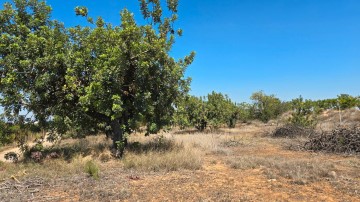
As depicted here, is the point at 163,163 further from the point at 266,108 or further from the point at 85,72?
the point at 266,108

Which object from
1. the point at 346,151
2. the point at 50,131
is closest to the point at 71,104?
the point at 50,131

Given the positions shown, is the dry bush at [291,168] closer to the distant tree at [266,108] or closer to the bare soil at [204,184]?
the bare soil at [204,184]

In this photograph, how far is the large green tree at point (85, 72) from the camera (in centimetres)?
1022

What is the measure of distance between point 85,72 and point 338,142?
10.9 meters

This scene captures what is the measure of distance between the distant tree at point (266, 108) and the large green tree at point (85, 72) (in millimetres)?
27582

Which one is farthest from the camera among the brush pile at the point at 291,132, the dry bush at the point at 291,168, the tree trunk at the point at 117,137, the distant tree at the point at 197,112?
the distant tree at the point at 197,112

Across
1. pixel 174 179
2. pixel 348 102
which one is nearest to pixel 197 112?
pixel 174 179

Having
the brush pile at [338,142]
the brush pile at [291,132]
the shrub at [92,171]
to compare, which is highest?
the brush pile at [291,132]

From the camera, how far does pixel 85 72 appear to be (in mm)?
11102

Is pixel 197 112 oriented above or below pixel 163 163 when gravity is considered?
above

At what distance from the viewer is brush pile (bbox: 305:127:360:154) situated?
12.6 metres

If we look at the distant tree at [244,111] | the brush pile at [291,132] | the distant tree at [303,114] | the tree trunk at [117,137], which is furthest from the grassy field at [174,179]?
the distant tree at [244,111]

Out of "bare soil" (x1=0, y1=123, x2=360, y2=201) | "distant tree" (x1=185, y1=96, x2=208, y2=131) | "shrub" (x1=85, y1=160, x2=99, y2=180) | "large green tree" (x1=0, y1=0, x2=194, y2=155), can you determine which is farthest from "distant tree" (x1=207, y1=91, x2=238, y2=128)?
"shrub" (x1=85, y1=160, x2=99, y2=180)

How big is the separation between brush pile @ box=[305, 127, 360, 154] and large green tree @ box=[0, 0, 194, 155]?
6861 millimetres
